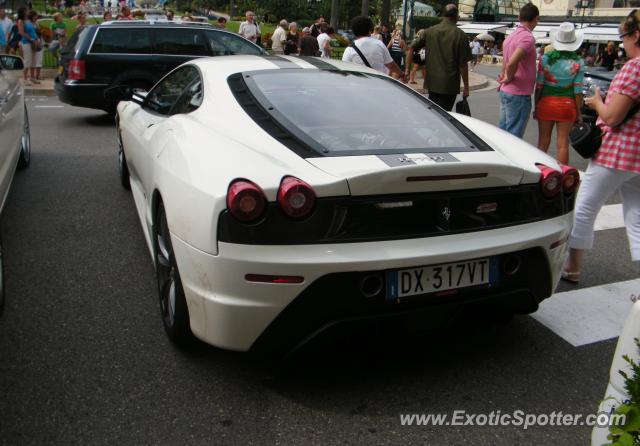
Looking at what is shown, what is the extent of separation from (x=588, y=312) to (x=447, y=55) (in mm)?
4424

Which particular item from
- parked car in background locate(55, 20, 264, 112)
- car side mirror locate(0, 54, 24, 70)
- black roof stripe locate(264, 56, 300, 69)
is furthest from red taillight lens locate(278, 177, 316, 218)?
parked car in background locate(55, 20, 264, 112)

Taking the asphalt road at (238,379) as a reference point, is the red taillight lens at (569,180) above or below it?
above

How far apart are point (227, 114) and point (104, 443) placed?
1.69 metres

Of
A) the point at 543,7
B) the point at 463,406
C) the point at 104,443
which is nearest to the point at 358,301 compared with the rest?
→ the point at 463,406

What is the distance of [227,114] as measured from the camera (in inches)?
129

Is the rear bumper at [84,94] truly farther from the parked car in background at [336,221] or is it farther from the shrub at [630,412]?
the shrub at [630,412]

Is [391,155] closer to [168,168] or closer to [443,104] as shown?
[168,168]

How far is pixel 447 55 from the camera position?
743cm

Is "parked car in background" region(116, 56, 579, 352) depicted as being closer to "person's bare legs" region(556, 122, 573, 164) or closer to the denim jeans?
"person's bare legs" region(556, 122, 573, 164)

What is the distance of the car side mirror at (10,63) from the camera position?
18.3 feet

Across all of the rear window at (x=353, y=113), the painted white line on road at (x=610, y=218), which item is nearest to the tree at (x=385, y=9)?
the painted white line on road at (x=610, y=218)

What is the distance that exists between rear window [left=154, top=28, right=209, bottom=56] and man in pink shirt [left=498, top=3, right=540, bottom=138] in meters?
5.88

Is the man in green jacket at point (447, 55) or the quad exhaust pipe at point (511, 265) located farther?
the man in green jacket at point (447, 55)

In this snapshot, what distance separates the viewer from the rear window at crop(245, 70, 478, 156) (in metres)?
3.01
